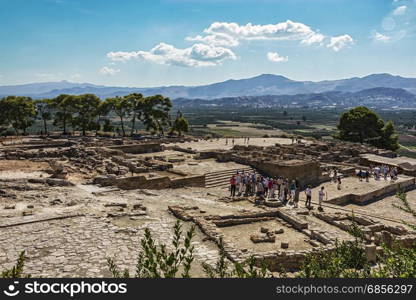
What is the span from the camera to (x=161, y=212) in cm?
1509

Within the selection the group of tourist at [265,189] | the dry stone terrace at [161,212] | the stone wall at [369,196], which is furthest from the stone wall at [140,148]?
the stone wall at [369,196]

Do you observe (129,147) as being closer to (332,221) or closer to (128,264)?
(332,221)

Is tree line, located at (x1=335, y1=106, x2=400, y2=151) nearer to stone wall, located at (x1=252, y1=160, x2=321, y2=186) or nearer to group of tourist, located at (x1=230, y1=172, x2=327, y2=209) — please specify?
stone wall, located at (x1=252, y1=160, x2=321, y2=186)

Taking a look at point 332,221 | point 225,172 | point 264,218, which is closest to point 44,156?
point 225,172

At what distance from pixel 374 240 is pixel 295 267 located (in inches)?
148

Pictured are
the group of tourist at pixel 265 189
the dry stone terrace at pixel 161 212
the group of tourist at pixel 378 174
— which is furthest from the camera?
the group of tourist at pixel 378 174

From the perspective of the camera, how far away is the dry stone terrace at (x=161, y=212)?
425 inches

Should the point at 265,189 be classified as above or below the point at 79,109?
below

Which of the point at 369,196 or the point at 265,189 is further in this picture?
the point at 369,196

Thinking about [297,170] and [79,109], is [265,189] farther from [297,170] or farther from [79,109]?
[79,109]

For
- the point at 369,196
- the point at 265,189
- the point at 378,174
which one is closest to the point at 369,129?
the point at 378,174

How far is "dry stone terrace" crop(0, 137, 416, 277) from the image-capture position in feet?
35.4

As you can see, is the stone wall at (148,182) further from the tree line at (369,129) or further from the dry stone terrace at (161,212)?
the tree line at (369,129)

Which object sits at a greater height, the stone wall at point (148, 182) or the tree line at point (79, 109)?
the tree line at point (79, 109)
